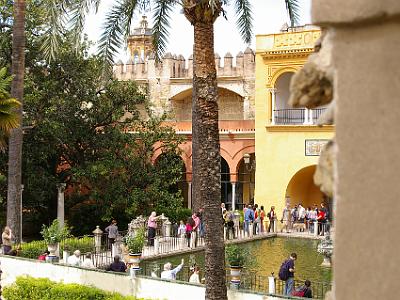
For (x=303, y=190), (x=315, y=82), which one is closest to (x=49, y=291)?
(x=315, y=82)

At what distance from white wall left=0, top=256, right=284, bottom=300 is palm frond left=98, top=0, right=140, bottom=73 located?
380cm

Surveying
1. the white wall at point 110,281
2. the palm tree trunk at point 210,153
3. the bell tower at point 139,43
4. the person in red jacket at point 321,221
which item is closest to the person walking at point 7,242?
the white wall at point 110,281

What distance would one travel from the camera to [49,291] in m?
12.6

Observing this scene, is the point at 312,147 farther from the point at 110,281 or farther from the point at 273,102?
the point at 110,281

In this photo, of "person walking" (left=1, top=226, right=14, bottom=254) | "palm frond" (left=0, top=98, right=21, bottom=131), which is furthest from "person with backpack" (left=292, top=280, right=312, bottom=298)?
"person walking" (left=1, top=226, right=14, bottom=254)

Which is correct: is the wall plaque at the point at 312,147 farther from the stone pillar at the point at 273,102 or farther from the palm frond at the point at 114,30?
the palm frond at the point at 114,30

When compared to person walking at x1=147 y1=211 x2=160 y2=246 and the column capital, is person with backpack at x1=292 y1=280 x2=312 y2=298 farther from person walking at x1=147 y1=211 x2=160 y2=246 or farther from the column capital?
the column capital

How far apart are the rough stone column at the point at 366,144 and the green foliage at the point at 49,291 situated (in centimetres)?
950

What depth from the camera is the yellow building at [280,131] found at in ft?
83.4

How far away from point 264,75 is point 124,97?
565 cm

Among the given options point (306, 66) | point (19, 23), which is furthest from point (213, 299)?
point (19, 23)

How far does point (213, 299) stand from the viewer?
32.5ft

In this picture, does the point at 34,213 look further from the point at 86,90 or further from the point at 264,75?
the point at 264,75

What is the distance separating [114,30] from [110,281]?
4.58 metres
